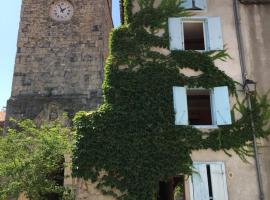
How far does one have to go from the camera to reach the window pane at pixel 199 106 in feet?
45.8

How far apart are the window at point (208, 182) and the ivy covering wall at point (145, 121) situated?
0.95 feet

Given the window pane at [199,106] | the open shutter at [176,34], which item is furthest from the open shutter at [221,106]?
the open shutter at [176,34]

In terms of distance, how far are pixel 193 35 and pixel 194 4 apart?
1.35m

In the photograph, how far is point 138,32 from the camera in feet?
45.4

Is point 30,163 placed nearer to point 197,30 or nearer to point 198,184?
point 198,184

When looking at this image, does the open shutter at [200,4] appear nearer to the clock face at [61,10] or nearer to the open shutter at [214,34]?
the open shutter at [214,34]

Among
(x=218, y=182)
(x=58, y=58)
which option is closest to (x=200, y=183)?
(x=218, y=182)

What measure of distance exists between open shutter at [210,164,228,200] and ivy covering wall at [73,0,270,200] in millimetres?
548

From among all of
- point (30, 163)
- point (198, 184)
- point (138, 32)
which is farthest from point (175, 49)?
point (30, 163)

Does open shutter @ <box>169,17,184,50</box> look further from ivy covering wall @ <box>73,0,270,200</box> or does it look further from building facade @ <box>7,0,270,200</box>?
ivy covering wall @ <box>73,0,270,200</box>

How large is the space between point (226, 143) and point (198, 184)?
1.41 m

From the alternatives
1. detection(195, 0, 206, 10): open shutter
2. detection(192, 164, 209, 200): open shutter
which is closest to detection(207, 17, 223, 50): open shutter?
detection(195, 0, 206, 10): open shutter

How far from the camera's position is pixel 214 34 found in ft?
44.7

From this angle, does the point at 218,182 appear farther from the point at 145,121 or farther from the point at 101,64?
the point at 101,64
